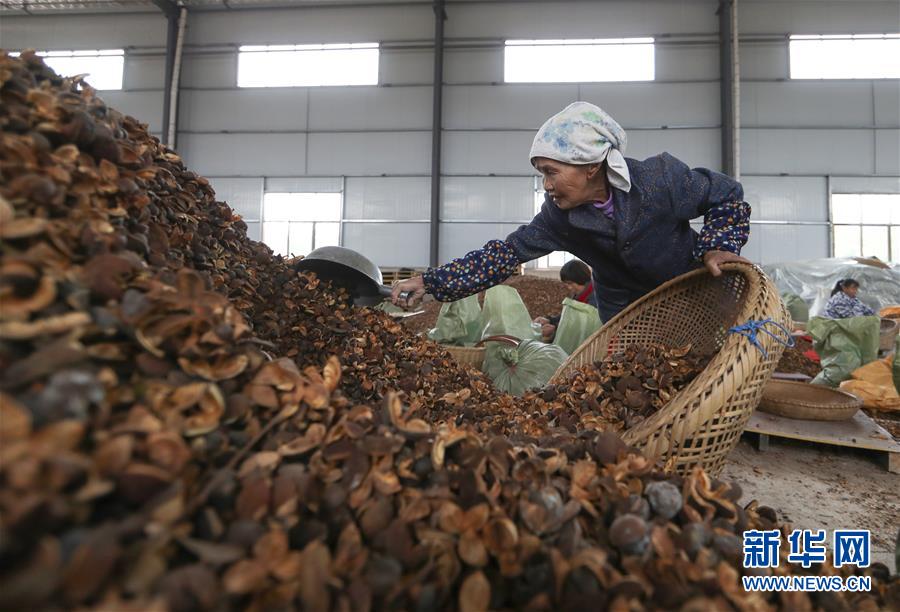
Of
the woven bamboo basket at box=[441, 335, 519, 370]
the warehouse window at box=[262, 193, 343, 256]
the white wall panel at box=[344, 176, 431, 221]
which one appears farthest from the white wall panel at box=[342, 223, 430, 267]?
the woven bamboo basket at box=[441, 335, 519, 370]

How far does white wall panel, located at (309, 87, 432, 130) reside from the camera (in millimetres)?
9805

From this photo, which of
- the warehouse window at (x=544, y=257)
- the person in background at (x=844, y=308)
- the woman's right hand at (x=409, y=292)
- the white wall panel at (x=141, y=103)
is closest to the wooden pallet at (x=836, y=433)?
the woman's right hand at (x=409, y=292)

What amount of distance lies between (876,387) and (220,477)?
415cm

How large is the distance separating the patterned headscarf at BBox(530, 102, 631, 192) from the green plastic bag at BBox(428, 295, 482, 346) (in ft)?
7.27

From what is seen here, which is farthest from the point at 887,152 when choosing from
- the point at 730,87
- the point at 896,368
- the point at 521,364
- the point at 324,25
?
the point at 324,25

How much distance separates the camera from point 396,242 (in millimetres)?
9922

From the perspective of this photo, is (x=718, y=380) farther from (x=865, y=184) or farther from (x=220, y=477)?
(x=865, y=184)

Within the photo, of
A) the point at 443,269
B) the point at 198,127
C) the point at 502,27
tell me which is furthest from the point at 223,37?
the point at 443,269

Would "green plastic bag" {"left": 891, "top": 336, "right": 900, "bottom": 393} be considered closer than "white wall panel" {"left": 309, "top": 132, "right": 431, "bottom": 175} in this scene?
Yes

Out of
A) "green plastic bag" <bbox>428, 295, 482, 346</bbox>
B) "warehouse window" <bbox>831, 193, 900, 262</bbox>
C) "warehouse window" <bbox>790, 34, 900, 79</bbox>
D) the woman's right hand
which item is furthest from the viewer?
"warehouse window" <bbox>831, 193, 900, 262</bbox>

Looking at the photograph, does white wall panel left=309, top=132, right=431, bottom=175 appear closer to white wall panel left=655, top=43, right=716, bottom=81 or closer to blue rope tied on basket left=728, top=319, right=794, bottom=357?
white wall panel left=655, top=43, right=716, bottom=81

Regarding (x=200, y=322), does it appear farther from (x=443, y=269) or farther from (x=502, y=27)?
(x=502, y=27)

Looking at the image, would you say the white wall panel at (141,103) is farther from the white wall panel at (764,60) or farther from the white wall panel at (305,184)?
the white wall panel at (764,60)

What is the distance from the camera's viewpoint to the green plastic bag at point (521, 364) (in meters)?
2.86
